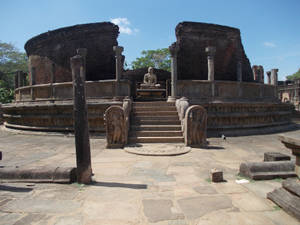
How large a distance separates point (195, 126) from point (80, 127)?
3.95 metres

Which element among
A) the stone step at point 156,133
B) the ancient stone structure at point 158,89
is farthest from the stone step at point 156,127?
the stone step at point 156,133

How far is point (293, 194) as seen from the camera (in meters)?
2.46

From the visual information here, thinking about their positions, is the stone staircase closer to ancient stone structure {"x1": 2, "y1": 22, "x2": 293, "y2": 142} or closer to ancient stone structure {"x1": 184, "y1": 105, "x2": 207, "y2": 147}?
→ ancient stone structure {"x1": 2, "y1": 22, "x2": 293, "y2": 142}

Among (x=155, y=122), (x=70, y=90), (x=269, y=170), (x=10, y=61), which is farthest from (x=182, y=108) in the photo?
(x=10, y=61)

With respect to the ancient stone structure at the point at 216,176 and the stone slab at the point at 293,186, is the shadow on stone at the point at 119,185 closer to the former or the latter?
the ancient stone structure at the point at 216,176

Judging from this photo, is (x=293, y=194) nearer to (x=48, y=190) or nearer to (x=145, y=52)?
(x=48, y=190)

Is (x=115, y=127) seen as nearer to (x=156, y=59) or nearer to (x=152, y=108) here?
(x=152, y=108)

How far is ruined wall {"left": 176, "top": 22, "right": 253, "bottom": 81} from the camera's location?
14367 millimetres

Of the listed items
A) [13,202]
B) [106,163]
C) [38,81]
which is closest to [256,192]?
[106,163]

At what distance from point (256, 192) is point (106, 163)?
3.17 metres

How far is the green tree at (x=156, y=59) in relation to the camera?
40.3m

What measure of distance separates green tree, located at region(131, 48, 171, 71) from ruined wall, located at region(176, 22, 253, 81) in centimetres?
2491

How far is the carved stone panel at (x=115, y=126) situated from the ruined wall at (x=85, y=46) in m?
8.85

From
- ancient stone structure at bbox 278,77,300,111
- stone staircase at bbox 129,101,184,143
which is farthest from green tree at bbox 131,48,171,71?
stone staircase at bbox 129,101,184,143
